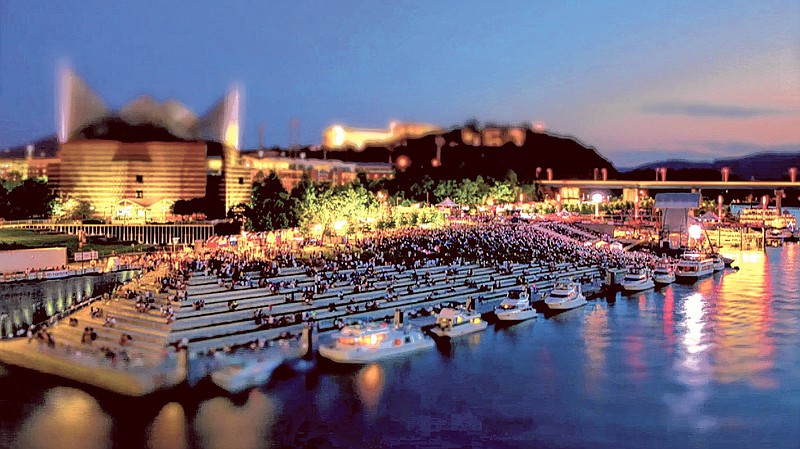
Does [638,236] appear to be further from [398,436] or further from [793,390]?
[398,436]

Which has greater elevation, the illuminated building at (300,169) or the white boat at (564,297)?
the illuminated building at (300,169)

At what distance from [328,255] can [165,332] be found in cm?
1088

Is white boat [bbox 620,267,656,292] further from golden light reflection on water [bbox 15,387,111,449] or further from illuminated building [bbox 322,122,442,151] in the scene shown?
illuminated building [bbox 322,122,442,151]

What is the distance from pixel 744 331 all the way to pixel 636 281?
902 cm

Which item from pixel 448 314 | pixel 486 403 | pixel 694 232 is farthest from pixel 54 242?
pixel 694 232

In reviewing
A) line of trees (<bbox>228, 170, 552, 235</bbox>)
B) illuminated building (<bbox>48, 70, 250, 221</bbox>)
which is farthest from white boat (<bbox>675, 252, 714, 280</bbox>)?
illuminated building (<bbox>48, 70, 250, 221</bbox>)

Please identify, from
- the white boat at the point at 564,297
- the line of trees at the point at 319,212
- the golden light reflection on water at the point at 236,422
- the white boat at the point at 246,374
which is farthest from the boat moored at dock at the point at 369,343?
the line of trees at the point at 319,212

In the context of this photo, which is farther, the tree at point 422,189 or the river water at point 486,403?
the tree at point 422,189

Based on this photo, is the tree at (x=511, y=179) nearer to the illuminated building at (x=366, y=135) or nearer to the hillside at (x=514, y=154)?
the hillside at (x=514, y=154)

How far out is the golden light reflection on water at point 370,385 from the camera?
58.3ft

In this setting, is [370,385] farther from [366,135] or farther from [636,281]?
[366,135]

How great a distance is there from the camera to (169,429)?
15859 mm

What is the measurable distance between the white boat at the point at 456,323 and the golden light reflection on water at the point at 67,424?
10.3m

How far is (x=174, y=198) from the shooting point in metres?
51.8
